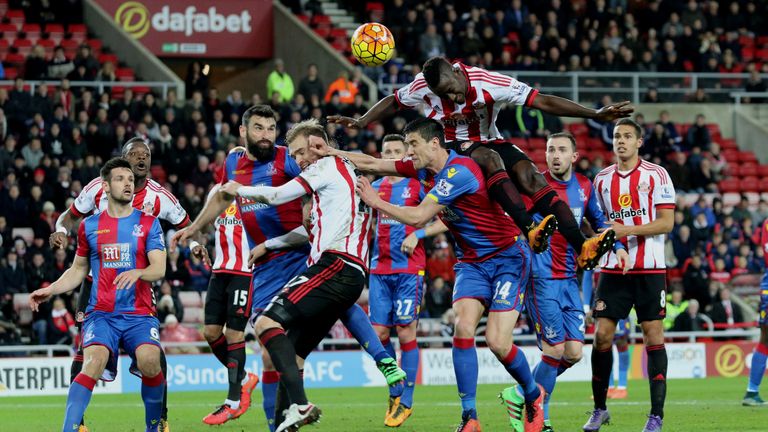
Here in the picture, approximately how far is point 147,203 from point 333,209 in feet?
8.09

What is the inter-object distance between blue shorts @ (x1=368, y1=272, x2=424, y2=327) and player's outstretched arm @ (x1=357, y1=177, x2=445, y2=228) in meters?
3.27

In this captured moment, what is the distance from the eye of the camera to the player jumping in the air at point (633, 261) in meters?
11.0

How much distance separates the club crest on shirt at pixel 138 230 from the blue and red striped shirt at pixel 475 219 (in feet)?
7.57

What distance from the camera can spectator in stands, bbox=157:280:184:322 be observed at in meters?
20.1

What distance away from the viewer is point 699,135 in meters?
28.6

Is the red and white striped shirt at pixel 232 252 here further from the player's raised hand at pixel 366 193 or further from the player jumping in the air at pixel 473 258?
the player's raised hand at pixel 366 193

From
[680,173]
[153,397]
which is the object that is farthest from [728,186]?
[153,397]

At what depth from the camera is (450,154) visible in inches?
405

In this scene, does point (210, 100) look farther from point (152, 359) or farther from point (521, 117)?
point (152, 359)

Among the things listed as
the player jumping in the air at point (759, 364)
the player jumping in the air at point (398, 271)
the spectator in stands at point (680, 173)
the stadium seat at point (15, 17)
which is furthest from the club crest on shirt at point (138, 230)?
the stadium seat at point (15, 17)

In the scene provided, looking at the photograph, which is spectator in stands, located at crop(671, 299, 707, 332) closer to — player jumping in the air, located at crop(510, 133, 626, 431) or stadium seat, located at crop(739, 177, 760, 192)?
stadium seat, located at crop(739, 177, 760, 192)

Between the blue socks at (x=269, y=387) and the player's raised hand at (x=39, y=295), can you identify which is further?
the blue socks at (x=269, y=387)

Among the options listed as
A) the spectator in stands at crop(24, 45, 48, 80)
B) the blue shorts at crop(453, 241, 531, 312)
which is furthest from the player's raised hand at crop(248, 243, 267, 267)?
the spectator in stands at crop(24, 45, 48, 80)

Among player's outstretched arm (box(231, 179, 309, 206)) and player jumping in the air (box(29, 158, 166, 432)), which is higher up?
player's outstretched arm (box(231, 179, 309, 206))
